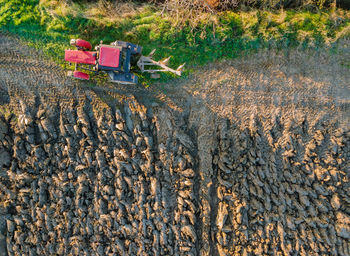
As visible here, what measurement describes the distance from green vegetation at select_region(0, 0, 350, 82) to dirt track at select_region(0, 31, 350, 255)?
1.51 feet

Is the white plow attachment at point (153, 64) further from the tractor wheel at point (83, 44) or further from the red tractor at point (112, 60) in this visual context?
the tractor wheel at point (83, 44)

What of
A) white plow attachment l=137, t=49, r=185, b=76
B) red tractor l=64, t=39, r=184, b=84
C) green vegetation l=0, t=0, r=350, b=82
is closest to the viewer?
red tractor l=64, t=39, r=184, b=84

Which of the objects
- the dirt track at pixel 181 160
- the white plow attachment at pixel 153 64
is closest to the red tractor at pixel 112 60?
the white plow attachment at pixel 153 64

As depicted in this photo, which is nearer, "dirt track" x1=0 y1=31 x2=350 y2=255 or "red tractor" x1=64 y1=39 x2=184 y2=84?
"red tractor" x1=64 y1=39 x2=184 y2=84

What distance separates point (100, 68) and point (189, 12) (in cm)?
308

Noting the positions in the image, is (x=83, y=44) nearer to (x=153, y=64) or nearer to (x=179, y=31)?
(x=153, y=64)

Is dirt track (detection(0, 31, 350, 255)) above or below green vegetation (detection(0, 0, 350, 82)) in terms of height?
below

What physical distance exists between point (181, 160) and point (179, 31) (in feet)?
12.0

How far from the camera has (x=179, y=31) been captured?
762cm

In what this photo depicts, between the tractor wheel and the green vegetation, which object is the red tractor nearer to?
the tractor wheel

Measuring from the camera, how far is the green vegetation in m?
7.59

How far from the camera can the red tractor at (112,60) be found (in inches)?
261

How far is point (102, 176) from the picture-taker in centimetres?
719

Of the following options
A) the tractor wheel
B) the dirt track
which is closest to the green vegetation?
the dirt track
